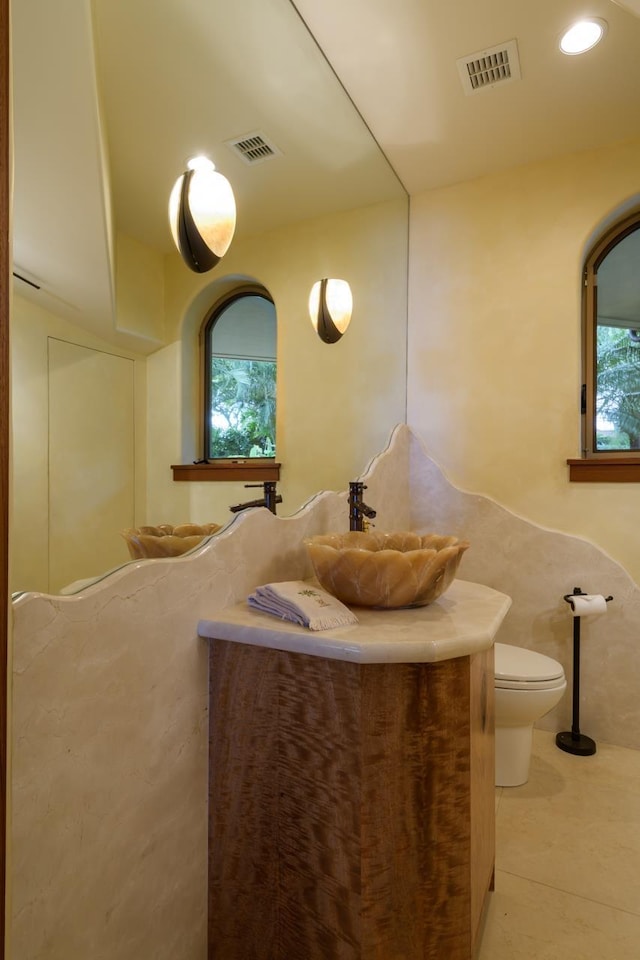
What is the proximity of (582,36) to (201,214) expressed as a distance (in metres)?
1.62

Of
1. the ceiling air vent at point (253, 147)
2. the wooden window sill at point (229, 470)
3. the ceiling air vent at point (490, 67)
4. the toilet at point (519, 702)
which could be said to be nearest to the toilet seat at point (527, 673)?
the toilet at point (519, 702)

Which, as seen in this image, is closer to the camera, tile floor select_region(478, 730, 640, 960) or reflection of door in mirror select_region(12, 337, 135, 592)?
reflection of door in mirror select_region(12, 337, 135, 592)

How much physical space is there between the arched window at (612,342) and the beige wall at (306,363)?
0.86m

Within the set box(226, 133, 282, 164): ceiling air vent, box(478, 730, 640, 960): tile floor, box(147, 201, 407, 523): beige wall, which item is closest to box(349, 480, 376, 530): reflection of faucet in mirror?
box(147, 201, 407, 523): beige wall

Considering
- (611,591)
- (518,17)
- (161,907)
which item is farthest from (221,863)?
(518,17)

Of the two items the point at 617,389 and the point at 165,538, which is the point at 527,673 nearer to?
the point at 617,389

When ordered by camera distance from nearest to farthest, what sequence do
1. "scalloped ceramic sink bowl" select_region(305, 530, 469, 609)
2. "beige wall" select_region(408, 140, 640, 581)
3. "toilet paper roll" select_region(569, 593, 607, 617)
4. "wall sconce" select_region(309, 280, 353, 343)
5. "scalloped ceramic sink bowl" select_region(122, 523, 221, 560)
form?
"scalloped ceramic sink bowl" select_region(122, 523, 221, 560) < "scalloped ceramic sink bowl" select_region(305, 530, 469, 609) < "wall sconce" select_region(309, 280, 353, 343) < "toilet paper roll" select_region(569, 593, 607, 617) < "beige wall" select_region(408, 140, 640, 581)

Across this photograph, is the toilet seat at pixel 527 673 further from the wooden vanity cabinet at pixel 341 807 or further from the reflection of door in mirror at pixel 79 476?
the reflection of door in mirror at pixel 79 476

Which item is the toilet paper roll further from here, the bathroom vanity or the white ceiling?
the white ceiling

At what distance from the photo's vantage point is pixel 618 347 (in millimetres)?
2410

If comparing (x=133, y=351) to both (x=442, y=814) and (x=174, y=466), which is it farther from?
(x=442, y=814)

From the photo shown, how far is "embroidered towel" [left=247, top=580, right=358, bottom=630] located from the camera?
45.1 inches

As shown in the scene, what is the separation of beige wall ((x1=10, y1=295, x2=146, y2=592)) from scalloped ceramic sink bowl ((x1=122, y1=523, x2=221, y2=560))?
0.16m

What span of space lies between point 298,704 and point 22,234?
993mm
